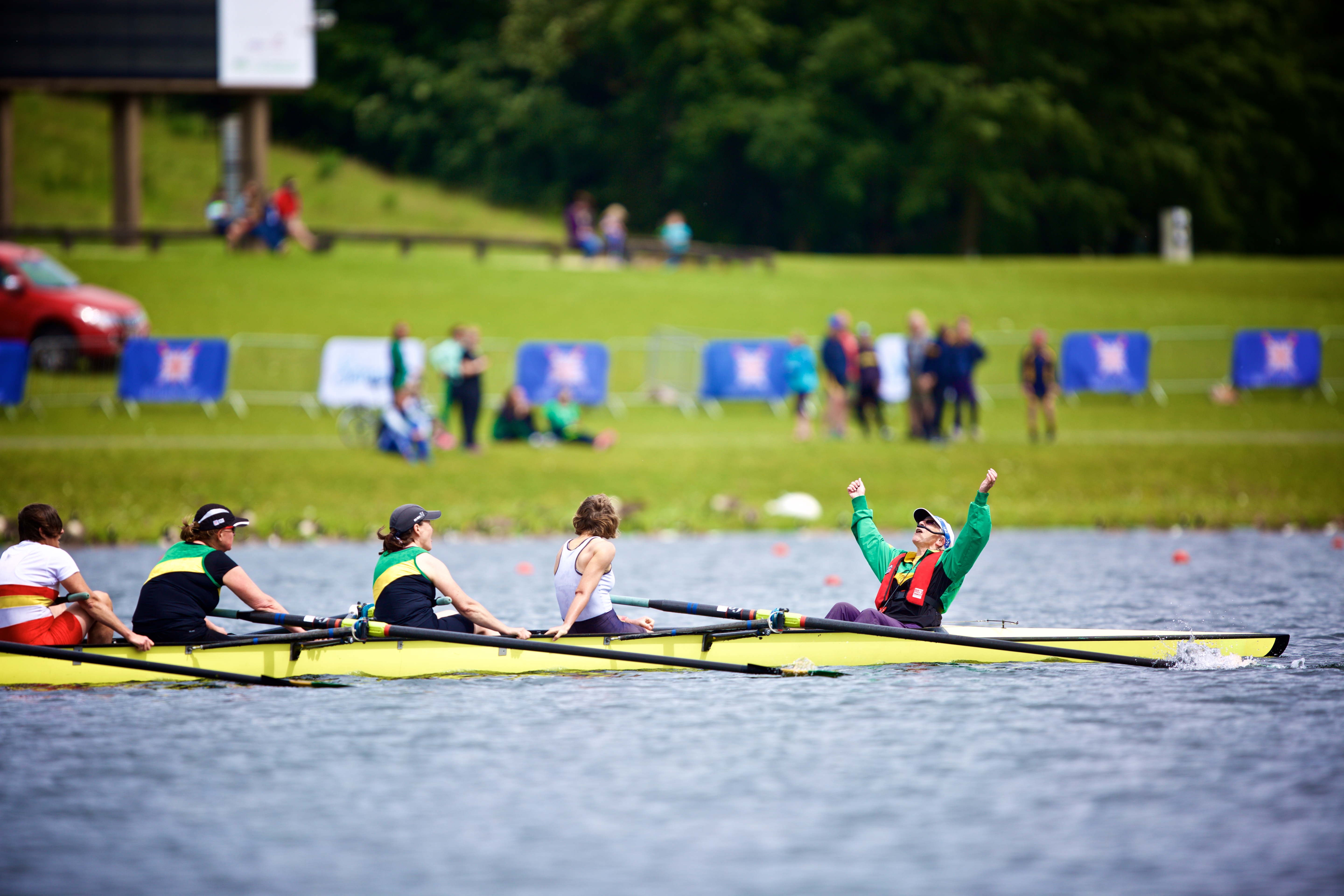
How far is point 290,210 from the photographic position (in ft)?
121

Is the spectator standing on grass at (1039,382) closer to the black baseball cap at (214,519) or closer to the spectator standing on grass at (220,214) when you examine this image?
the black baseball cap at (214,519)

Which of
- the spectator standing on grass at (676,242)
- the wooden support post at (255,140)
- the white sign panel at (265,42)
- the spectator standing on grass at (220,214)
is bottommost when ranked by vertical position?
the spectator standing on grass at (676,242)

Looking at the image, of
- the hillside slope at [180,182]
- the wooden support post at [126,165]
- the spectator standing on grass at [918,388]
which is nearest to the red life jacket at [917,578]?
the spectator standing on grass at [918,388]

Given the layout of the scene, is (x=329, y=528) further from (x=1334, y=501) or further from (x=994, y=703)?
(x=1334, y=501)

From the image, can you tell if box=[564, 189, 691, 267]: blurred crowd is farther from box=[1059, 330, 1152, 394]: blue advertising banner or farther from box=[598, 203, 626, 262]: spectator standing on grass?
box=[1059, 330, 1152, 394]: blue advertising banner

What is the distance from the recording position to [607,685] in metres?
10.9

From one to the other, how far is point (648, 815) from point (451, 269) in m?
31.9

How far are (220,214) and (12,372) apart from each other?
13.5m

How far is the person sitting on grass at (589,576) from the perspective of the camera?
10930 mm

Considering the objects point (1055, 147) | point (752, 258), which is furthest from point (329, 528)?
point (1055, 147)

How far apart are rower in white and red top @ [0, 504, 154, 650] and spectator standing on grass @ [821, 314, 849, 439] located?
15.6m

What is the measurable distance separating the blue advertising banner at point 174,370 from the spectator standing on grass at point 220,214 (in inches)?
481

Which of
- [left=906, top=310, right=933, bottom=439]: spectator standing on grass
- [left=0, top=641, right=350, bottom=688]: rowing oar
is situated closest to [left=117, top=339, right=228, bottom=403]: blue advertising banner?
[left=906, top=310, right=933, bottom=439]: spectator standing on grass

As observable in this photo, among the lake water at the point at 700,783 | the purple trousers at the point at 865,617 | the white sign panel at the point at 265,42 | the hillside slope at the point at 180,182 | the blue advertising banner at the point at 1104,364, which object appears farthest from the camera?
the hillside slope at the point at 180,182
